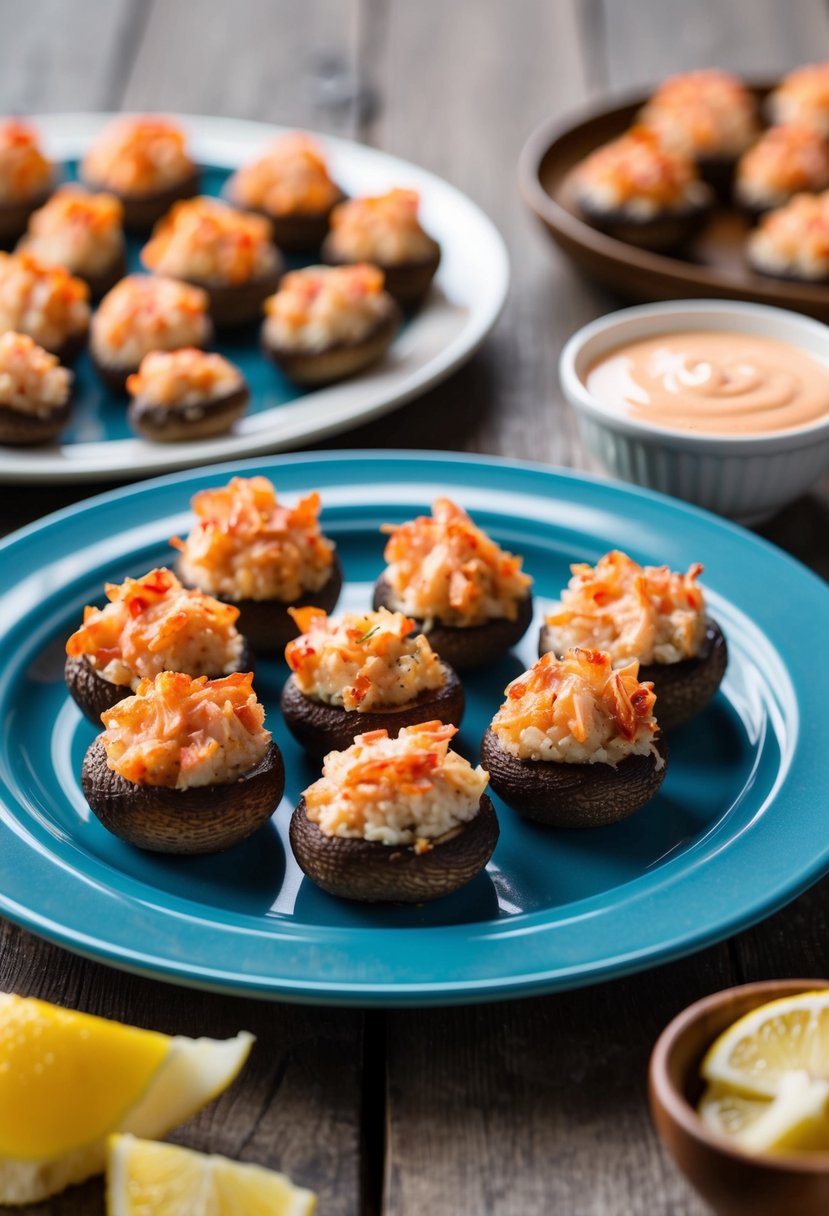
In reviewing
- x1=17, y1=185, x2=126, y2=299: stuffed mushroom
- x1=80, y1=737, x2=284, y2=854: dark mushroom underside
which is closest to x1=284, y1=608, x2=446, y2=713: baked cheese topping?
x1=80, y1=737, x2=284, y2=854: dark mushroom underside

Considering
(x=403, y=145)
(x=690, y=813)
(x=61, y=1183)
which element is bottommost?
(x=403, y=145)

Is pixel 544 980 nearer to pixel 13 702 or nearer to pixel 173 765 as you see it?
pixel 173 765

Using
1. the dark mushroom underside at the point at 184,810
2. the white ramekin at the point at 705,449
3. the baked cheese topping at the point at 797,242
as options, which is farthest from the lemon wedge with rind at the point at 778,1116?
the baked cheese topping at the point at 797,242

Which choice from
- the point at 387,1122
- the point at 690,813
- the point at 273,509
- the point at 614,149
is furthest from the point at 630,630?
the point at 614,149

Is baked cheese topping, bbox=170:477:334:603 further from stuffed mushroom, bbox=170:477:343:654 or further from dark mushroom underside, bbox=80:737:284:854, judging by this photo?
dark mushroom underside, bbox=80:737:284:854

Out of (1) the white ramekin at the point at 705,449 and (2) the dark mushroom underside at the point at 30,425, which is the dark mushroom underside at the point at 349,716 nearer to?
(1) the white ramekin at the point at 705,449

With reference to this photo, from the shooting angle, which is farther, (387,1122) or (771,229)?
(771,229)
